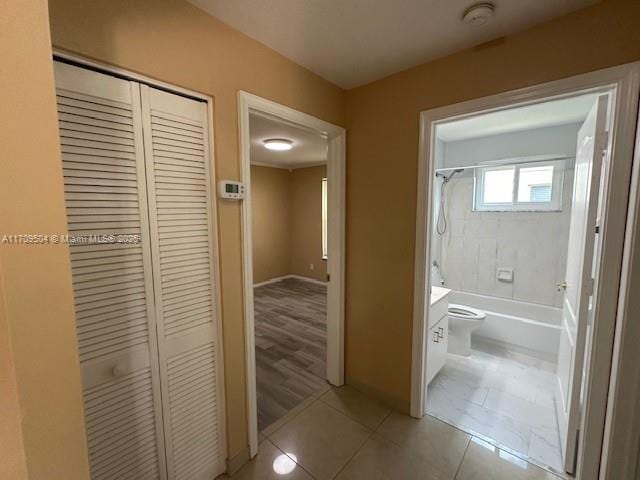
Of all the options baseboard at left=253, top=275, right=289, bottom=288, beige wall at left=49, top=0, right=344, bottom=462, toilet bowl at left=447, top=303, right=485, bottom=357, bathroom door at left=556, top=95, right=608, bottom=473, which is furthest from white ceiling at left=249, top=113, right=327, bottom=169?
baseboard at left=253, top=275, right=289, bottom=288

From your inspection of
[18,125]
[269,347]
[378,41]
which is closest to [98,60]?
[18,125]

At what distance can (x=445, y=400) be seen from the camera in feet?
6.95

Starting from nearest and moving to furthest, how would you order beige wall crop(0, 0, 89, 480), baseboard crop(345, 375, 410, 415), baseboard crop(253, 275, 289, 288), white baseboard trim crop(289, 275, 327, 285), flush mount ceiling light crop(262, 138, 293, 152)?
Result: beige wall crop(0, 0, 89, 480)
baseboard crop(345, 375, 410, 415)
flush mount ceiling light crop(262, 138, 293, 152)
baseboard crop(253, 275, 289, 288)
white baseboard trim crop(289, 275, 327, 285)

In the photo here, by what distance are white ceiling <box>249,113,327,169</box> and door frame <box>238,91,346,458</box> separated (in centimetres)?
22

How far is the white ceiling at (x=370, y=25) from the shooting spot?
1.22 metres

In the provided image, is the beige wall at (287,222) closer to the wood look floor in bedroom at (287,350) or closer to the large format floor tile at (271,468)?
the wood look floor in bedroom at (287,350)

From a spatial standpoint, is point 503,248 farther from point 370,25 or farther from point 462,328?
point 370,25

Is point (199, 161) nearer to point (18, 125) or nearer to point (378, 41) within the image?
point (18, 125)

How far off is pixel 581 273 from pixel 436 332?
1.03 m

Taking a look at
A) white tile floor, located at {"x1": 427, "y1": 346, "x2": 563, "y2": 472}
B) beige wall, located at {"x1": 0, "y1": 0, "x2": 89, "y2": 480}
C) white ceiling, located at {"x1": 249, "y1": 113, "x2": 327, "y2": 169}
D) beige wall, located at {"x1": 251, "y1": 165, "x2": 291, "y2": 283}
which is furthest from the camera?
beige wall, located at {"x1": 251, "y1": 165, "x2": 291, "y2": 283}

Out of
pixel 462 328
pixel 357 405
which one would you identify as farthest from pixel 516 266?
pixel 357 405

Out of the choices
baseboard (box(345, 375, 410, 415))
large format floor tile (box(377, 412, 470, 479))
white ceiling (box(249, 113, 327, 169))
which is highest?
white ceiling (box(249, 113, 327, 169))

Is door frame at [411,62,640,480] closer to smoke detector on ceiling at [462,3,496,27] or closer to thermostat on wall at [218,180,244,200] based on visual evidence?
smoke detector on ceiling at [462,3,496,27]

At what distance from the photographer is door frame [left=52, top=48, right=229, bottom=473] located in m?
1.00
